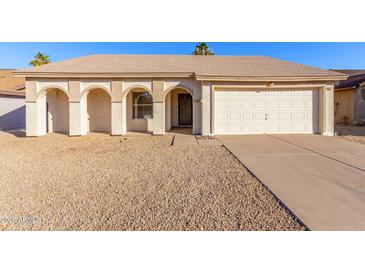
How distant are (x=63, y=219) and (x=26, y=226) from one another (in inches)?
18.3

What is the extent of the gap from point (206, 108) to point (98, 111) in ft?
23.0

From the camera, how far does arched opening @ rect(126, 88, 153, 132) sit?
13336mm

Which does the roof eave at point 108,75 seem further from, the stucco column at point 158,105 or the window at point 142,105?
the window at point 142,105

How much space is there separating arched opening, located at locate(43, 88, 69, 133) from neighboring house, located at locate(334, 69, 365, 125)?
2215cm

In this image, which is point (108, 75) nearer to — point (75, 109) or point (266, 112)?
point (75, 109)

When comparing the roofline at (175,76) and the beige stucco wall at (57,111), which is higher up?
the roofline at (175,76)

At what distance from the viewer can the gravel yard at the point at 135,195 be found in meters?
3.01

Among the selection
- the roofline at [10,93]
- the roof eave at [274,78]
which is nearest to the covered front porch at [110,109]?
the roof eave at [274,78]

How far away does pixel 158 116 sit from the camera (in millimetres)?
11664

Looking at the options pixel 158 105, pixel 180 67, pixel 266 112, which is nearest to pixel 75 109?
pixel 158 105

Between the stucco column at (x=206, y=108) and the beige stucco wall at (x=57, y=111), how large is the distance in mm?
8681

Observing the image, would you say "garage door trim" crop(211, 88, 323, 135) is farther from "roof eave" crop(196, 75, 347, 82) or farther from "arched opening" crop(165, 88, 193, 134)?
"arched opening" crop(165, 88, 193, 134)

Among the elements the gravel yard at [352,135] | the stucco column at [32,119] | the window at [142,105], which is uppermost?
the window at [142,105]
